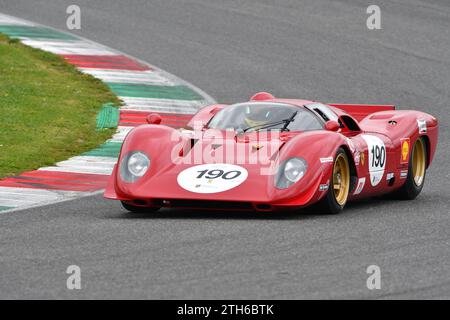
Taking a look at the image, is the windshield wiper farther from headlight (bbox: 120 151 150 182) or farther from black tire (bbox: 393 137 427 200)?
black tire (bbox: 393 137 427 200)

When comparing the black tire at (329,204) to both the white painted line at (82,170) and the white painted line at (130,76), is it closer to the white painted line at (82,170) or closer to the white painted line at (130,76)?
the white painted line at (82,170)

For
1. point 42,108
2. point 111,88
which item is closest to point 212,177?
point 42,108

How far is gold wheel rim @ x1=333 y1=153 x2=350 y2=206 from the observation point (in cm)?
1109

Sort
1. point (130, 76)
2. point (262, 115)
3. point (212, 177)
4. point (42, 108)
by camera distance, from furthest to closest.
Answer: point (130, 76)
point (42, 108)
point (262, 115)
point (212, 177)

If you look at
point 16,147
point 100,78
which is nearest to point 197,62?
point 100,78

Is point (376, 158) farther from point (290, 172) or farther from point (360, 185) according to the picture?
point (290, 172)

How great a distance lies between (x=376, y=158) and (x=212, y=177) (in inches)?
82.8

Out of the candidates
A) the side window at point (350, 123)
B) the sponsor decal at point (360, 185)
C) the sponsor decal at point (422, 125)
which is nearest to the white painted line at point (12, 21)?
the sponsor decal at point (422, 125)

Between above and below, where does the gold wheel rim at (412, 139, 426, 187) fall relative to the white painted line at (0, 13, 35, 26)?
above

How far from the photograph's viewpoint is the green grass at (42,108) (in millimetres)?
14898

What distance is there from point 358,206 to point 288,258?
11.4 ft

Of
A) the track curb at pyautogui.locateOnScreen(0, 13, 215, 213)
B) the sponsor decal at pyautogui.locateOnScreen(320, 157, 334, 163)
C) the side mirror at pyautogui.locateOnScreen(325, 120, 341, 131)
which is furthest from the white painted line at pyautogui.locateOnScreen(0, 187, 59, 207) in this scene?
the sponsor decal at pyautogui.locateOnScreen(320, 157, 334, 163)

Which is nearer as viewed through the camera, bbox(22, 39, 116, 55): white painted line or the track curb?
the track curb

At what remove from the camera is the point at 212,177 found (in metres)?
10.5
